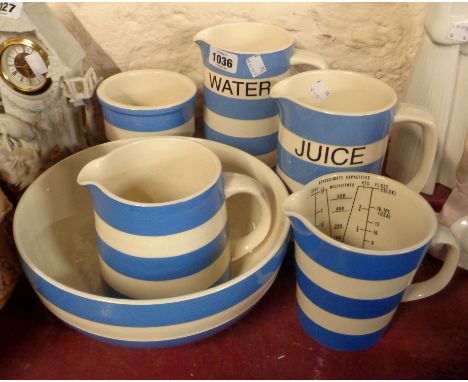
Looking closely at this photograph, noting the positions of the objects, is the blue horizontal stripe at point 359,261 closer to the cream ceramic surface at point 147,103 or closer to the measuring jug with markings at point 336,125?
the measuring jug with markings at point 336,125

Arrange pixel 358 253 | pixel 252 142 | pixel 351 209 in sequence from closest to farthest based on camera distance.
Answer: pixel 358 253
pixel 351 209
pixel 252 142

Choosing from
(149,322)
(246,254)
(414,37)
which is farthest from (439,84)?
(149,322)

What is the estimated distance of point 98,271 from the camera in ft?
1.68

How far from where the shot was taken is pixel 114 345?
0.46 m

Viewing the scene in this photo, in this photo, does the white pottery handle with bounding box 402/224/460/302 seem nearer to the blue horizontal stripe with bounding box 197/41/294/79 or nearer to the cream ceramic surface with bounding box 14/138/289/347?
the cream ceramic surface with bounding box 14/138/289/347

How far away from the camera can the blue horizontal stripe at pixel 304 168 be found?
0.49m

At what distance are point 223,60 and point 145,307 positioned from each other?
0.29 metres

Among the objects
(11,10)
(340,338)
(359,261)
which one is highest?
(11,10)

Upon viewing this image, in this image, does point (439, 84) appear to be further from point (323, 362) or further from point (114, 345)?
point (114, 345)

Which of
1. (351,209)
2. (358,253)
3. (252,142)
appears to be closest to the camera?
(358,253)

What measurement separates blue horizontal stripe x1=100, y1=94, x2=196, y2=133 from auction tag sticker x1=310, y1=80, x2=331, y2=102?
13 cm

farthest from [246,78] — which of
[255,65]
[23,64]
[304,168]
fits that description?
[23,64]

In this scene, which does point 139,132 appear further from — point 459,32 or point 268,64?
point 459,32

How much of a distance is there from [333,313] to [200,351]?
13 cm
